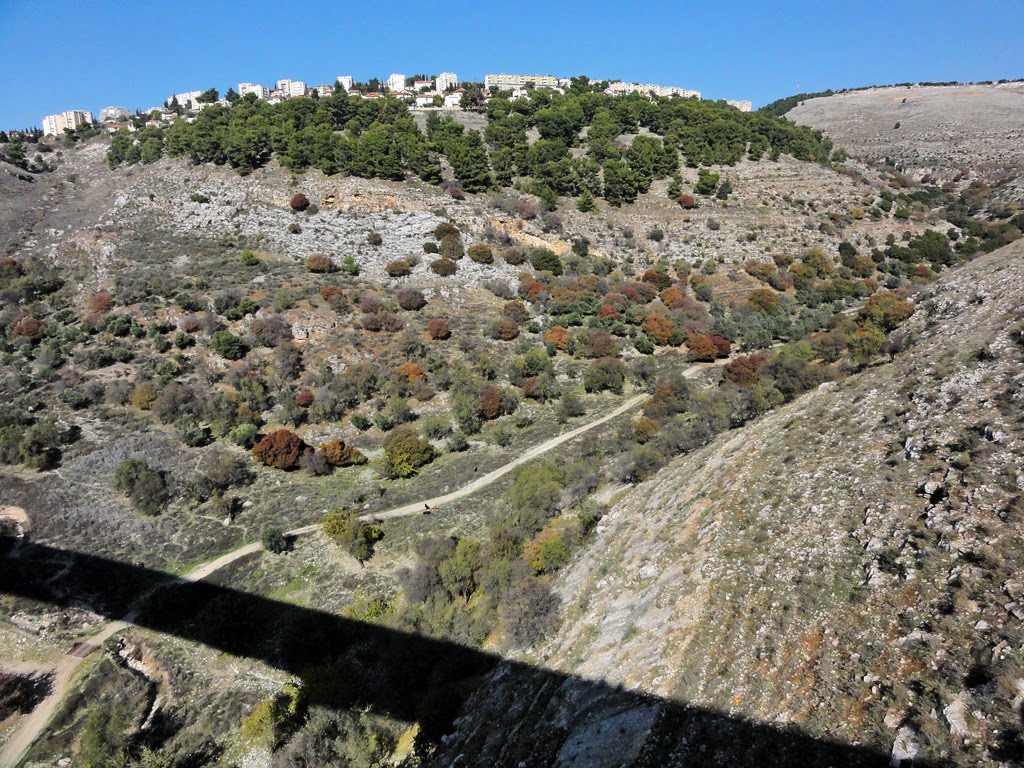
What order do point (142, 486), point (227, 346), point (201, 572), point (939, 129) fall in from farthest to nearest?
point (939, 129) < point (227, 346) < point (142, 486) < point (201, 572)

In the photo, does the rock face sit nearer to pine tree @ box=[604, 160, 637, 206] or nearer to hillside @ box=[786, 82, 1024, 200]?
pine tree @ box=[604, 160, 637, 206]

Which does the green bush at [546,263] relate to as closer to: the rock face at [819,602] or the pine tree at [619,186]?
the pine tree at [619,186]

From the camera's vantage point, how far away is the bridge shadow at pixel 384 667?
885 centimetres

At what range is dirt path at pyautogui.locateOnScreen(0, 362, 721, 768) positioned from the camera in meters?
15.5

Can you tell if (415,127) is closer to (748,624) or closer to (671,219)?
(671,219)

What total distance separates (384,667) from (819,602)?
42.5 feet

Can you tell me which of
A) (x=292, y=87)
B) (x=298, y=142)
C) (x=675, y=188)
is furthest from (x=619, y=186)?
(x=292, y=87)

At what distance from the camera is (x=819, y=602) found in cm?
1053

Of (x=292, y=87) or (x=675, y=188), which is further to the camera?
(x=292, y=87)

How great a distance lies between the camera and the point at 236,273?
145 feet

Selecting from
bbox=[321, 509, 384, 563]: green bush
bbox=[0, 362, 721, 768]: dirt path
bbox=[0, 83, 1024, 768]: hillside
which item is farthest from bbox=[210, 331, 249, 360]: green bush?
bbox=[321, 509, 384, 563]: green bush

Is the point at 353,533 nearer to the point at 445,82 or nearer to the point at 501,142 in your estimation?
the point at 501,142

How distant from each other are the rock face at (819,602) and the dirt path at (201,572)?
357 inches

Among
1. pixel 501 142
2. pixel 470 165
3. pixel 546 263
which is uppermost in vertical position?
pixel 501 142
